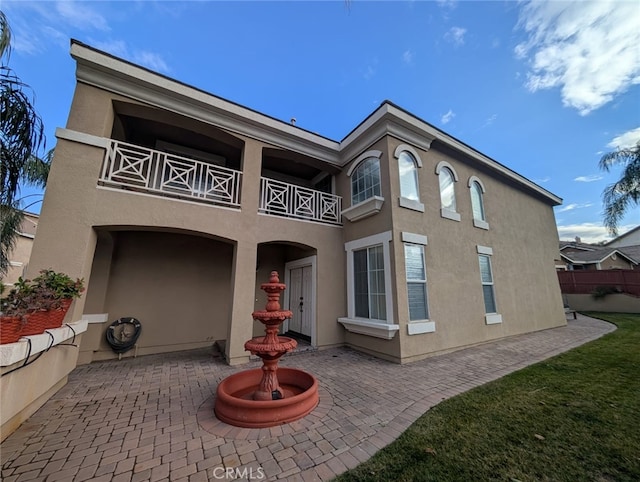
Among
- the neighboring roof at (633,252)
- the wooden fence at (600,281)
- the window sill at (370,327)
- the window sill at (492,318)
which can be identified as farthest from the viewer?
the neighboring roof at (633,252)

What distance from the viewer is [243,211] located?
6.25 meters

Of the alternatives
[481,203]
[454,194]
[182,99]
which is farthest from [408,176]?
[182,99]

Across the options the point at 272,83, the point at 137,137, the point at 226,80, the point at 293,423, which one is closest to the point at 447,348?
the point at 293,423

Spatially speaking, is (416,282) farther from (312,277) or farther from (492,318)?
(492,318)

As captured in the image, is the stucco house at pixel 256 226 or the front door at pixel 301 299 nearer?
the stucco house at pixel 256 226

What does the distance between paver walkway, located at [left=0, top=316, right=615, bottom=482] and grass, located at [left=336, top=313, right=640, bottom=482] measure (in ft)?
1.04

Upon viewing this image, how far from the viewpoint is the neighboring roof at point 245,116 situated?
16.6 ft

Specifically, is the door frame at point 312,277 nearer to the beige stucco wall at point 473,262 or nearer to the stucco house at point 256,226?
the stucco house at point 256,226

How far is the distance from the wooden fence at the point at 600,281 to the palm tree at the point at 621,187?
9705 mm

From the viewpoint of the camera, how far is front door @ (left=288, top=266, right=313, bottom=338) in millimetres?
7879

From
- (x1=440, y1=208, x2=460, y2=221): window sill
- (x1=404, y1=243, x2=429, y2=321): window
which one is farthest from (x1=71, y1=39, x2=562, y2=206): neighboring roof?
(x1=404, y1=243, x2=429, y2=321): window

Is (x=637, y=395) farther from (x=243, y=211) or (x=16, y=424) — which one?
(x=16, y=424)

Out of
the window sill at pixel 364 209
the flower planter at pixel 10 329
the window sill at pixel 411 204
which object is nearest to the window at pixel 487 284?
the window sill at pixel 411 204

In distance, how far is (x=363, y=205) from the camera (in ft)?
22.7
